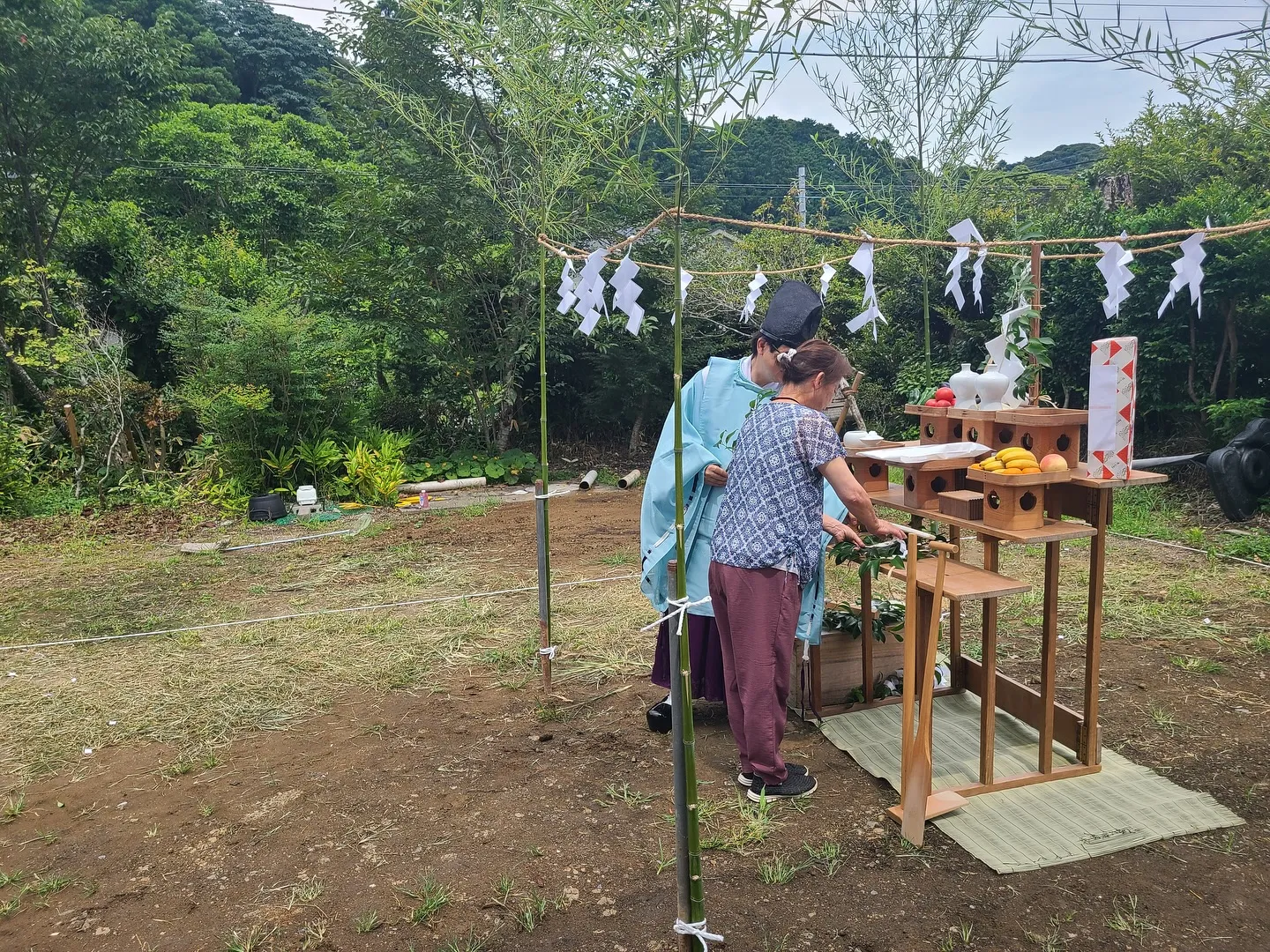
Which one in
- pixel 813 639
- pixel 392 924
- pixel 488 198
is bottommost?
pixel 392 924

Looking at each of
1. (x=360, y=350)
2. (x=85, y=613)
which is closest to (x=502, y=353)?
(x=360, y=350)

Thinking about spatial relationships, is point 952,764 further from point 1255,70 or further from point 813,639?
point 1255,70

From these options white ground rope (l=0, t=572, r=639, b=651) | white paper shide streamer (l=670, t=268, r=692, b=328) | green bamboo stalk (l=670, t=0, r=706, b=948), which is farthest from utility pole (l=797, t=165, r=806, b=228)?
green bamboo stalk (l=670, t=0, r=706, b=948)

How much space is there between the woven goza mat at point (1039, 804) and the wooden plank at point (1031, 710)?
0.34 ft

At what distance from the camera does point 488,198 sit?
9797mm

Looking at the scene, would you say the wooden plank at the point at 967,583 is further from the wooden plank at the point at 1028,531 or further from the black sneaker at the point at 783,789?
the black sneaker at the point at 783,789

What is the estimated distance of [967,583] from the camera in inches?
112

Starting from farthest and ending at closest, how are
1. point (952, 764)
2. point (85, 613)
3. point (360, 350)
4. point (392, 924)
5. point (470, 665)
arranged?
point (360, 350) < point (85, 613) < point (470, 665) < point (952, 764) < point (392, 924)

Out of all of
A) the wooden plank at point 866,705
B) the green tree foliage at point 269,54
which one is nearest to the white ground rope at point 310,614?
the wooden plank at point 866,705

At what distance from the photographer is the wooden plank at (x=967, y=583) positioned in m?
2.74

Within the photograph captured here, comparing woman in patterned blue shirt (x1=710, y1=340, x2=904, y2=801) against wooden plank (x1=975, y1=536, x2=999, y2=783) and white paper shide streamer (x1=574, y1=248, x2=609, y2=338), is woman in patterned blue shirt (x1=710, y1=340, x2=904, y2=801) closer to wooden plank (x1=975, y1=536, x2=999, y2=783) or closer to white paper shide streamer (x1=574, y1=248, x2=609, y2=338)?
wooden plank (x1=975, y1=536, x2=999, y2=783)

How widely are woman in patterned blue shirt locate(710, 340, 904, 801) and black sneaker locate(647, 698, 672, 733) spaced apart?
610 millimetres

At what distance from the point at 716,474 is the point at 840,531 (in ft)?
1.63

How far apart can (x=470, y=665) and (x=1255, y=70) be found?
3.85 m
